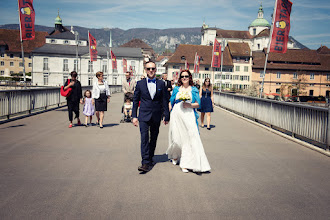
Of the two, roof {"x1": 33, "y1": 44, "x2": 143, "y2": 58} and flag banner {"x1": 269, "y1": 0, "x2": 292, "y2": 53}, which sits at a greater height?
roof {"x1": 33, "y1": 44, "x2": 143, "y2": 58}

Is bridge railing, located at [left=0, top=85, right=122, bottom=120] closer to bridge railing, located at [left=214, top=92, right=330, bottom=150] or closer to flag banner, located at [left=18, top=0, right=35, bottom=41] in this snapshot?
flag banner, located at [left=18, top=0, right=35, bottom=41]

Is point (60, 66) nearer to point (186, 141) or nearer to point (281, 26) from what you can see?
point (281, 26)

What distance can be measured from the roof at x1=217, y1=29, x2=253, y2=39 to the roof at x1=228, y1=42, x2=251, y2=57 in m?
43.4

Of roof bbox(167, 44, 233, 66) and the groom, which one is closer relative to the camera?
the groom

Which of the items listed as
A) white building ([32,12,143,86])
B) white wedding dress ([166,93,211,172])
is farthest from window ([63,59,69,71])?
white wedding dress ([166,93,211,172])

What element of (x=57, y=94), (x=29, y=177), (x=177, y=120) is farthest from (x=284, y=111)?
(x=57, y=94)

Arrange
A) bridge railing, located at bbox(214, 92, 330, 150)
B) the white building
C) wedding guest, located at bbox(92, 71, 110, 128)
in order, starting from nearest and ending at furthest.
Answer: bridge railing, located at bbox(214, 92, 330, 150)
wedding guest, located at bbox(92, 71, 110, 128)
the white building

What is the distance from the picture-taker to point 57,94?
764 inches

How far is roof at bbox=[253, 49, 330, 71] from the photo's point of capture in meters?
A: 83.7

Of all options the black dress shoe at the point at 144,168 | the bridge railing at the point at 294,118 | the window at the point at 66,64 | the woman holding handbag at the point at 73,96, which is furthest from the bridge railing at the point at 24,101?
the window at the point at 66,64

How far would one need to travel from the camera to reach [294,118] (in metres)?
9.81

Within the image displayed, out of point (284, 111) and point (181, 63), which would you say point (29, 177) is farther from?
point (181, 63)

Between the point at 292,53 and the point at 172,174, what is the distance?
91.2 metres

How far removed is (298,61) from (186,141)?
88.2m
